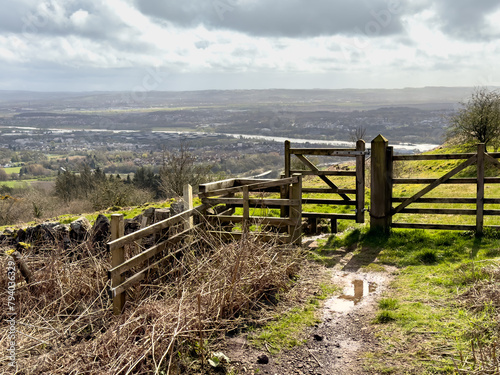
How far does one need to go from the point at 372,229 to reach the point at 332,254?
143cm

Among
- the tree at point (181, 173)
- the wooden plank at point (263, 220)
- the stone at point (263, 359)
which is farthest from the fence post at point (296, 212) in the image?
the tree at point (181, 173)

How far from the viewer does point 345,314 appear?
5812 mm

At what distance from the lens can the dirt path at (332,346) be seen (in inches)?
177

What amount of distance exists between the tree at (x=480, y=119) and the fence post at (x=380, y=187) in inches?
798

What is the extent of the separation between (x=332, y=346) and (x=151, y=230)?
9.69ft

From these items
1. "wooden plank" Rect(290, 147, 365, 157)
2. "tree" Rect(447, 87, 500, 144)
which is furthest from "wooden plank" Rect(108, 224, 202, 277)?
"tree" Rect(447, 87, 500, 144)

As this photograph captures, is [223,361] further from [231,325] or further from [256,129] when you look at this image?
[256,129]

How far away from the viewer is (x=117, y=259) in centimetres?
562

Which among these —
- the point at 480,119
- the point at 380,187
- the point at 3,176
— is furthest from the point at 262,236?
the point at 3,176

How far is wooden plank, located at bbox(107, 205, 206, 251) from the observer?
5.57m

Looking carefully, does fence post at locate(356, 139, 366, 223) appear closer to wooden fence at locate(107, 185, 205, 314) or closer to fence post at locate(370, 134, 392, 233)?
fence post at locate(370, 134, 392, 233)

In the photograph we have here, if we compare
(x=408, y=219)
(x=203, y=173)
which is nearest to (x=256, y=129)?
(x=203, y=173)

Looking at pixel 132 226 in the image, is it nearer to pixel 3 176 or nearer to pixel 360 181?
pixel 360 181

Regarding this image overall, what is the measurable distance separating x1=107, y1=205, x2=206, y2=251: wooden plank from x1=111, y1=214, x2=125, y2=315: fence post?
100mm
